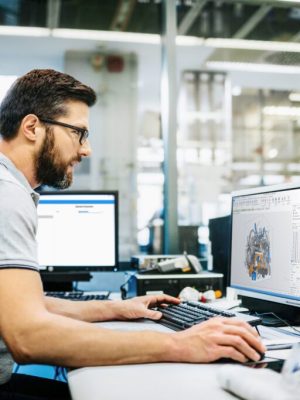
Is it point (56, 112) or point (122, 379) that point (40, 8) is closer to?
point (56, 112)

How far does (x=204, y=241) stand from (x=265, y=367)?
5.44 feet

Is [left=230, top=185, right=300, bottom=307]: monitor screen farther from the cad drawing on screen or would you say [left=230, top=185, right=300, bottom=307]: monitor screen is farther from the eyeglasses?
the eyeglasses

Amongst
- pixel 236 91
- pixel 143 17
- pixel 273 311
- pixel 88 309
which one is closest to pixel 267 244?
pixel 273 311

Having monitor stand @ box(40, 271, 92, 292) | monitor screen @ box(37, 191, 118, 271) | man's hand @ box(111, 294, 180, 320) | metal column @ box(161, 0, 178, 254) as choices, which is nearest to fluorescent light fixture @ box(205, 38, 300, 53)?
metal column @ box(161, 0, 178, 254)

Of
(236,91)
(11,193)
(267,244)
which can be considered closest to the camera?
(11,193)

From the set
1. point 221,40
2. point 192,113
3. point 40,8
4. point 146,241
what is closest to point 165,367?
point 146,241

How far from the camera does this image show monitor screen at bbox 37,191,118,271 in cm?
214

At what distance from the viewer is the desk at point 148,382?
744 mm

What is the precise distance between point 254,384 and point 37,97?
91 centimetres

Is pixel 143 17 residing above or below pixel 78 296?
above

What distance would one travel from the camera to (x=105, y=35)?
4.66 meters

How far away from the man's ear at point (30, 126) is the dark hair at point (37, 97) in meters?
0.02

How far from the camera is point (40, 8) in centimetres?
422

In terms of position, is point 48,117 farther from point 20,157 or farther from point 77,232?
point 77,232
